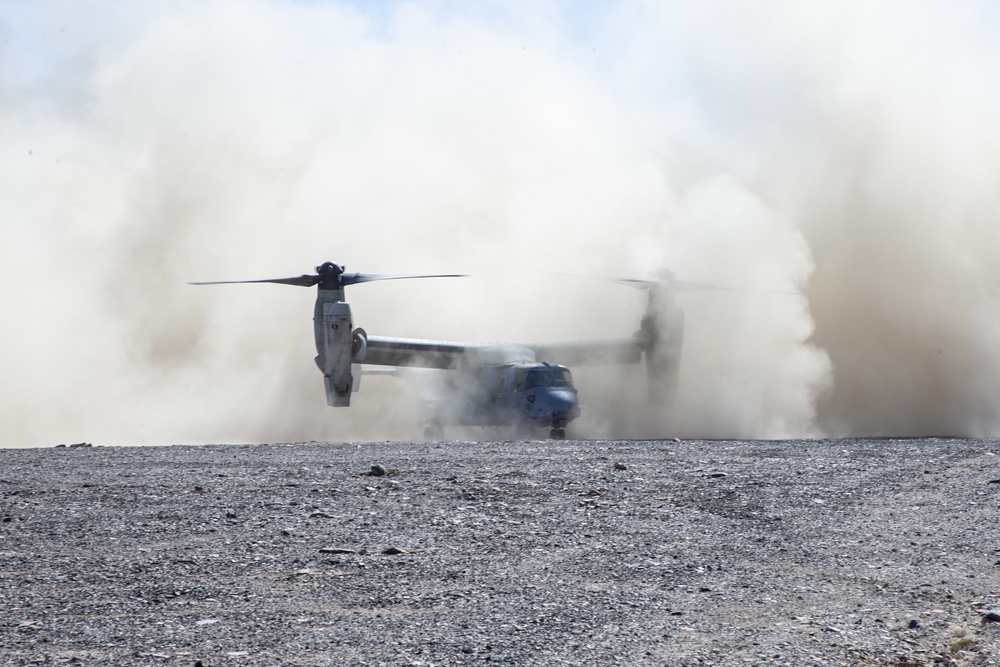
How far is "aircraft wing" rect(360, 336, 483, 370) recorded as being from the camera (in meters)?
24.1

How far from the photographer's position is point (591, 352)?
2667 centimetres

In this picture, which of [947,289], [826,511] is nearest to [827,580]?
[826,511]

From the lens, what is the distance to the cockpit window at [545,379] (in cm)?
2367

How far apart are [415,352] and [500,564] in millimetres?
16621

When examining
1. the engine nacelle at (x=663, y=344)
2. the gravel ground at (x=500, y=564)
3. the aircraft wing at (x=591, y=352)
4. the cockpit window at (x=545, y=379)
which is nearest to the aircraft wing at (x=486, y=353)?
the aircraft wing at (x=591, y=352)

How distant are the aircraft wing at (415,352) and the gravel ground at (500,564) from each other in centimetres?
1001

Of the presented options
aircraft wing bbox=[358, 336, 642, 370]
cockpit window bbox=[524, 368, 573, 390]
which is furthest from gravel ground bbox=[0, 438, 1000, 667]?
aircraft wing bbox=[358, 336, 642, 370]

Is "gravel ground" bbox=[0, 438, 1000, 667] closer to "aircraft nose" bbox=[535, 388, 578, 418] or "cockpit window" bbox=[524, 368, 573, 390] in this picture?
"aircraft nose" bbox=[535, 388, 578, 418]

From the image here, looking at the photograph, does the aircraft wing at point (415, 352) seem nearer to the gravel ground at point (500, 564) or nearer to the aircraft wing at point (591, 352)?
the aircraft wing at point (591, 352)

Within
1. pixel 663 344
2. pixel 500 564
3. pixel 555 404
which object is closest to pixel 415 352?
pixel 555 404

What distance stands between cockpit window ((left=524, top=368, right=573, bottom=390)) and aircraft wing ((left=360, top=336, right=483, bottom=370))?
2096 millimetres

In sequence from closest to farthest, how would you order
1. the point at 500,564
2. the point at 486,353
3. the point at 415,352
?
the point at 500,564
the point at 415,352
the point at 486,353

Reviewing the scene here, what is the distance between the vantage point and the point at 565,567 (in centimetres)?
813

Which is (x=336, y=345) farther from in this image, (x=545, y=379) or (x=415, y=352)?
(x=545, y=379)
